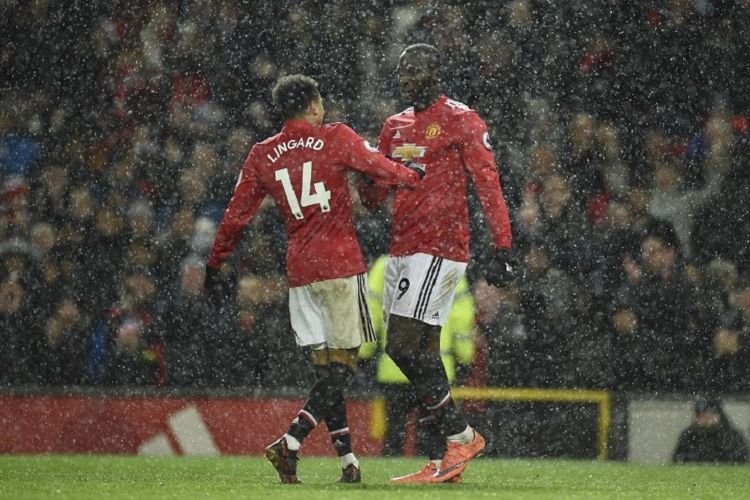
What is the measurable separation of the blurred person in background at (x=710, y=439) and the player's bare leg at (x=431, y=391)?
293 cm

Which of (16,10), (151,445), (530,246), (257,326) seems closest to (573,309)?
(530,246)

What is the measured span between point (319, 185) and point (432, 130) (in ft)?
2.09

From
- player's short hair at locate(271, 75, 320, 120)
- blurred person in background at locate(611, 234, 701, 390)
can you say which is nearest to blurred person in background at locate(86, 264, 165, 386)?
blurred person in background at locate(611, 234, 701, 390)

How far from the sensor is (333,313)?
678 cm

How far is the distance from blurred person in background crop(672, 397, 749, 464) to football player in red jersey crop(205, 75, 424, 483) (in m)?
3.33

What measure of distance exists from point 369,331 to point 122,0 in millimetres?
5950

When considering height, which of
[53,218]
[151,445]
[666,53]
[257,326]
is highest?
[666,53]

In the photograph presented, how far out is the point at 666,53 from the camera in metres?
11.7

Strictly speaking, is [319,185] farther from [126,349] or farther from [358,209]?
[358,209]

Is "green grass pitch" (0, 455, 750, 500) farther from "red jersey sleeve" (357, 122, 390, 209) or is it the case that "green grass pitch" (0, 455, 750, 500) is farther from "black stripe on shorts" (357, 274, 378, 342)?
"red jersey sleeve" (357, 122, 390, 209)

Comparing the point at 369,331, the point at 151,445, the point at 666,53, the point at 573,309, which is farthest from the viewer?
the point at 666,53

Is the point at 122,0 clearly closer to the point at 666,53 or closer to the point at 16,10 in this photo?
the point at 16,10

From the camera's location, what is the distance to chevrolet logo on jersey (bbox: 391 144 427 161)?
7070 mm

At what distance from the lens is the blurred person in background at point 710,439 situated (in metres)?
9.52
